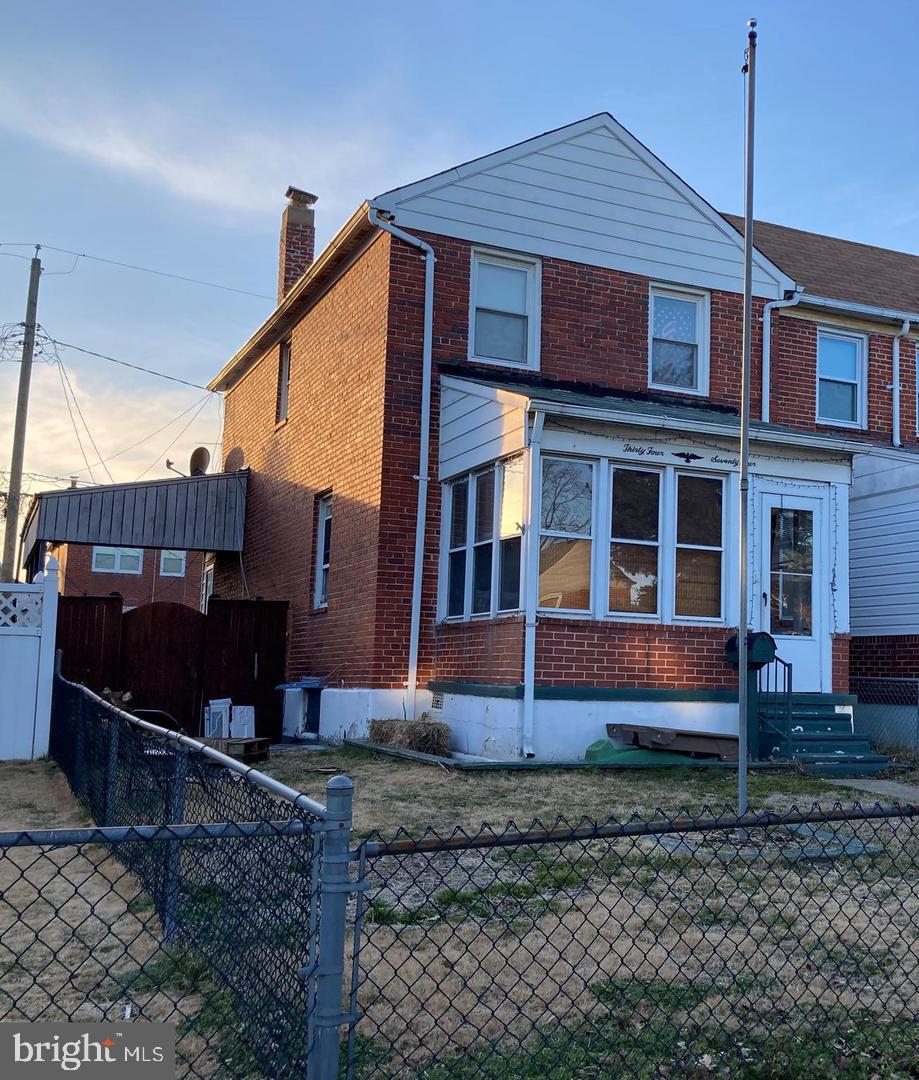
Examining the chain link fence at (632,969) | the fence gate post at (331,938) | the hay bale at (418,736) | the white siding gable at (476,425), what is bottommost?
the chain link fence at (632,969)

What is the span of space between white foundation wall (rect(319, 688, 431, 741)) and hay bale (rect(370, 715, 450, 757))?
0.66m

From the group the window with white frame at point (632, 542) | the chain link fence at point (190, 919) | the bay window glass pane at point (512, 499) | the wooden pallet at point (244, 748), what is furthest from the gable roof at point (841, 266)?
the chain link fence at point (190, 919)

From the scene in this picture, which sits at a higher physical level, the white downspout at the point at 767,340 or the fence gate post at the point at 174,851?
the white downspout at the point at 767,340

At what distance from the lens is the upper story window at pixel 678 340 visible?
14516mm

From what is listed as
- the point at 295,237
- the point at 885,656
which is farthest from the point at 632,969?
the point at 295,237

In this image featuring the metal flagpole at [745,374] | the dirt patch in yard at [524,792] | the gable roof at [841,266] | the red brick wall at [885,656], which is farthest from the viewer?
the gable roof at [841,266]

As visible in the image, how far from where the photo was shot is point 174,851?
478 centimetres

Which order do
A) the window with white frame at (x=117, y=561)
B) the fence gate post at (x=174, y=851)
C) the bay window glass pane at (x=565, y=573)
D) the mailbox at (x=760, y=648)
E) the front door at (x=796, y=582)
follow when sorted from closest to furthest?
1. the fence gate post at (x=174, y=851)
2. the mailbox at (x=760, y=648)
3. the bay window glass pane at (x=565, y=573)
4. the front door at (x=796, y=582)
5. the window with white frame at (x=117, y=561)

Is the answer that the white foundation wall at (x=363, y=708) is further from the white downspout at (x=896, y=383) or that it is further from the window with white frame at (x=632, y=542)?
the white downspout at (x=896, y=383)

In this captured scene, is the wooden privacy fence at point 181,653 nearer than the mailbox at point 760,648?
No

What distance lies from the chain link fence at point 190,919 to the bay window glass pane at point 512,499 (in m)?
5.59

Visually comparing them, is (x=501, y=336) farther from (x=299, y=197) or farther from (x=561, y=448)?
(x=299, y=197)

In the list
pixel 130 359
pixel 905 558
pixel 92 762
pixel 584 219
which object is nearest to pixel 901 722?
pixel 905 558

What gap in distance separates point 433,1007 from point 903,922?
2.59 meters
